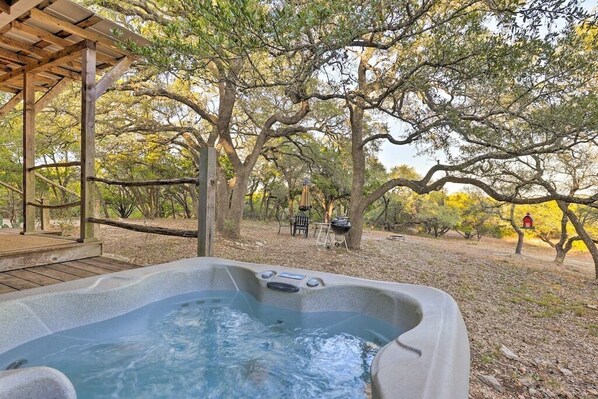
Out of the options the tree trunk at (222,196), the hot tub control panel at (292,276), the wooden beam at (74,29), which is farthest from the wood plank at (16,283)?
the tree trunk at (222,196)

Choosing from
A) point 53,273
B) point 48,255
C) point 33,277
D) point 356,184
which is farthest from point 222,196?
point 33,277

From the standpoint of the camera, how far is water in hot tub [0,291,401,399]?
173cm

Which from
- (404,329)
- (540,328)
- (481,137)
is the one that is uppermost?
(481,137)

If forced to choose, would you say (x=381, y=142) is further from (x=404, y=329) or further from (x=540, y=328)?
(x=404, y=329)

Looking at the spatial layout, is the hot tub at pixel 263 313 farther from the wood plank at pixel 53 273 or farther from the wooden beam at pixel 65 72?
the wooden beam at pixel 65 72

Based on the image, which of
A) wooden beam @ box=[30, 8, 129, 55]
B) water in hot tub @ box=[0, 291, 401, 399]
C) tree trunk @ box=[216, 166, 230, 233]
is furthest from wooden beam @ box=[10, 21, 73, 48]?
tree trunk @ box=[216, 166, 230, 233]

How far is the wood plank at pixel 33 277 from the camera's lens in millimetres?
2488

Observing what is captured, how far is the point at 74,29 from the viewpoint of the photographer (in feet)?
9.87

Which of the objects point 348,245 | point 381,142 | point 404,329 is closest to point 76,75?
point 404,329

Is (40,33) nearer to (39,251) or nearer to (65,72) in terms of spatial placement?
(65,72)

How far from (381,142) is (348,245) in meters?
2.67

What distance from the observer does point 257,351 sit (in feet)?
6.99

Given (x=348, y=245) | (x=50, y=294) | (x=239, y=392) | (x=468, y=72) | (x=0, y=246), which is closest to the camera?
(x=239, y=392)

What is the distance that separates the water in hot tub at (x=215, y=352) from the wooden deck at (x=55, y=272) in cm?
59
